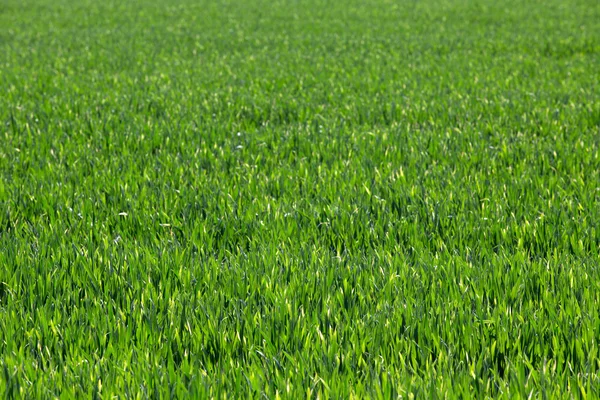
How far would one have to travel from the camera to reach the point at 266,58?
12.8 m

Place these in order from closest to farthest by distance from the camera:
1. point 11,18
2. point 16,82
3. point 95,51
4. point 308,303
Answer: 1. point 308,303
2. point 16,82
3. point 95,51
4. point 11,18

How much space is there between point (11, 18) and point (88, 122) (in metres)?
16.5

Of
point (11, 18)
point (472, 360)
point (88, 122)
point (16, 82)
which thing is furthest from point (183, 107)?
point (11, 18)

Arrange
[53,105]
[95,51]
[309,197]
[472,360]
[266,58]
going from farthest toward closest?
[95,51] < [266,58] < [53,105] < [309,197] < [472,360]

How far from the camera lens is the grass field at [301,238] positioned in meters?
2.55

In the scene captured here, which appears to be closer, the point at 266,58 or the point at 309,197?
the point at 309,197

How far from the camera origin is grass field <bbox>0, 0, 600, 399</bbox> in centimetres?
255

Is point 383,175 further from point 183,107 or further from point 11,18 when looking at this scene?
point 11,18

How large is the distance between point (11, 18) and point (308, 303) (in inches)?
837

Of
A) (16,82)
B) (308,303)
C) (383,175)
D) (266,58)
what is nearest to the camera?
(308,303)

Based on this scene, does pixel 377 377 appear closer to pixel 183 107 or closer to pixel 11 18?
pixel 183 107

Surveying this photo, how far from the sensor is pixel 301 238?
13.1ft

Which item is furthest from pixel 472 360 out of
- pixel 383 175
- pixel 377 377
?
pixel 383 175

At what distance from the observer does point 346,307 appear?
3115mm
